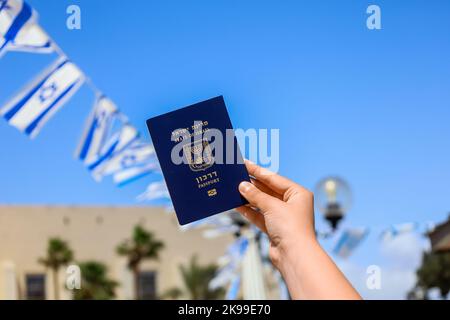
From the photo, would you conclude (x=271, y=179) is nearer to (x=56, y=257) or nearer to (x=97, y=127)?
(x=97, y=127)

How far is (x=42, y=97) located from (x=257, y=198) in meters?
5.05

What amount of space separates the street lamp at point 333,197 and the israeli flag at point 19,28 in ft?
8.22

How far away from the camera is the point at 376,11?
20.0ft

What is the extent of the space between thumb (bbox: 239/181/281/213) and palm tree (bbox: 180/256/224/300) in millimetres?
41467

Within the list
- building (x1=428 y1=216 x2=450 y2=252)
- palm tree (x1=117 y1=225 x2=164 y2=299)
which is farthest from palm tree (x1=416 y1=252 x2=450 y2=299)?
building (x1=428 y1=216 x2=450 y2=252)

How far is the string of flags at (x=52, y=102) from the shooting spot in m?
6.05

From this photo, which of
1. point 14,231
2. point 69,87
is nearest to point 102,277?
point 14,231

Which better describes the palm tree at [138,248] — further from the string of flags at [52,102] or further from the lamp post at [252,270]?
the string of flags at [52,102]

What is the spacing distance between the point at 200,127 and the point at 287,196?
0.27 meters

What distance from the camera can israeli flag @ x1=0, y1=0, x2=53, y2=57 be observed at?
598cm

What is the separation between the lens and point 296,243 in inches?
57.2

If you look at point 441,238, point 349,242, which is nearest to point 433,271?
point 441,238

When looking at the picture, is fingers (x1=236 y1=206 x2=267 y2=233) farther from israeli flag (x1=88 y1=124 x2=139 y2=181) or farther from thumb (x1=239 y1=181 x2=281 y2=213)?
israeli flag (x1=88 y1=124 x2=139 y2=181)
